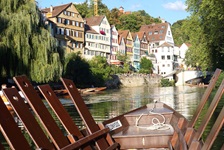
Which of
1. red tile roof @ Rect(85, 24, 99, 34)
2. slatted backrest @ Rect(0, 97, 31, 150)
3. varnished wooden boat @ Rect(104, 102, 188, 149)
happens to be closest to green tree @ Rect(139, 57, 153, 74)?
red tile roof @ Rect(85, 24, 99, 34)

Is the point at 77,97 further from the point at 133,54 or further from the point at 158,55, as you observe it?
the point at 158,55

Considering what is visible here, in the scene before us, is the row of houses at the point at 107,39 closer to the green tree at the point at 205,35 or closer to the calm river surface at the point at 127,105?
the calm river surface at the point at 127,105

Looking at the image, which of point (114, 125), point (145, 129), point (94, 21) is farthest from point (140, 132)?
point (94, 21)

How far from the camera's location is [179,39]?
104 metres

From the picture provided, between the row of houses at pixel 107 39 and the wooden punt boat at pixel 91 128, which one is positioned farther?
the row of houses at pixel 107 39

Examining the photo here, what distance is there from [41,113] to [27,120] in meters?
0.40

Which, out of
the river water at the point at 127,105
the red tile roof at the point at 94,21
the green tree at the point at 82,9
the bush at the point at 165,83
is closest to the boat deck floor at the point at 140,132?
the river water at the point at 127,105

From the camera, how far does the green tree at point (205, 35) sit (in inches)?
935

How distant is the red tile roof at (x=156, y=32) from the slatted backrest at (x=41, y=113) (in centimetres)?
8306

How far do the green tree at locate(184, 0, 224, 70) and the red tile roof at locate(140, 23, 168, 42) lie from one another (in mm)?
59438

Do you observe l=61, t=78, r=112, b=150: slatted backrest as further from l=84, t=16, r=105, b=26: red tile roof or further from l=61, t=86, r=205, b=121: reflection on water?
l=84, t=16, r=105, b=26: red tile roof

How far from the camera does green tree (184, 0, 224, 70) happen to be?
77.9 feet

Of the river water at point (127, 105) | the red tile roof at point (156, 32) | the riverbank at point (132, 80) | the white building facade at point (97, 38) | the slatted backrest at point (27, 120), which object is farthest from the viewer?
the red tile roof at point (156, 32)

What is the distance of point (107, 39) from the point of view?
66375 mm
